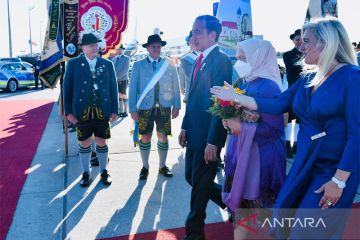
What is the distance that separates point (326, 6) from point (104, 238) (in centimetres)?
515

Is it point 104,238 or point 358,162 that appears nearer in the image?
point 358,162

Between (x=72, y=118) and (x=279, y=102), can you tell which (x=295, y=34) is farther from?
(x=72, y=118)

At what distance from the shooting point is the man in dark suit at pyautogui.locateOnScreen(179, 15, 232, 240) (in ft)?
10.4

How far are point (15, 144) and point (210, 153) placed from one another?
5.85 metres

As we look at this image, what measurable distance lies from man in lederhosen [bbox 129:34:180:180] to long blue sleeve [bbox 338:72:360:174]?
346 centimetres

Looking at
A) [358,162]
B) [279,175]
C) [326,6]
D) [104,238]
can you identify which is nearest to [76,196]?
[104,238]

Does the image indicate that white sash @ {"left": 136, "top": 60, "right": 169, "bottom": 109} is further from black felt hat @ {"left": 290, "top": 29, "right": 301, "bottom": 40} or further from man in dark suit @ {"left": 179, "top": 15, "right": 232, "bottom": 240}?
black felt hat @ {"left": 290, "top": 29, "right": 301, "bottom": 40}

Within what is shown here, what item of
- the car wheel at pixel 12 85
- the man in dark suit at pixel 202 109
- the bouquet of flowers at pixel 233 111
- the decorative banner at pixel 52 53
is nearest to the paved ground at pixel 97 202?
the man in dark suit at pixel 202 109

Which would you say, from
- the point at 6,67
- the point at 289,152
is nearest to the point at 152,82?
the point at 289,152

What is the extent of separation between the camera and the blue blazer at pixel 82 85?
480 cm

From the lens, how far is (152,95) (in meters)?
5.17

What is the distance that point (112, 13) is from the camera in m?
6.60

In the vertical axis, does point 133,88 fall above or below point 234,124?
below

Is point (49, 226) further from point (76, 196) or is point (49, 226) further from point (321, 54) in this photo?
point (321, 54)
